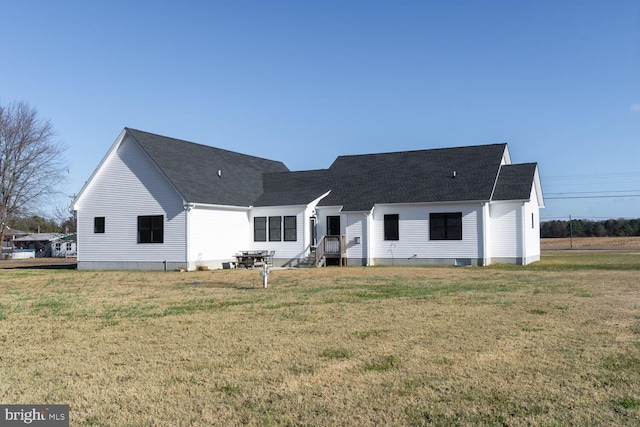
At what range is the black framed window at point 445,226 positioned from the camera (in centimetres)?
2772

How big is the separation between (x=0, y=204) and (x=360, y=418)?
4970cm

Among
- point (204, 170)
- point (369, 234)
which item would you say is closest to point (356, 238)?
point (369, 234)

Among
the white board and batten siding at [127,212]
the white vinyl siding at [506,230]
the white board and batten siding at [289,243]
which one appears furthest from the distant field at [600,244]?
the white board and batten siding at [127,212]

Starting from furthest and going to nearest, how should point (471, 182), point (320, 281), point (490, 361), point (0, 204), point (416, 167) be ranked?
point (0, 204) < point (416, 167) < point (471, 182) < point (320, 281) < point (490, 361)

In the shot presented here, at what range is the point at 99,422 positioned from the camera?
5.28m

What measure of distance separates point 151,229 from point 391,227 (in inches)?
452

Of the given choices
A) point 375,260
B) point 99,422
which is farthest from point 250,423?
point 375,260

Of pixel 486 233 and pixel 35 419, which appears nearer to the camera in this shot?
pixel 35 419

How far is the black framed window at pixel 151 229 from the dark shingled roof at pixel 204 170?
208 cm

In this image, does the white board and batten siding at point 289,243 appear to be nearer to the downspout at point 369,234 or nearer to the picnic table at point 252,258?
the picnic table at point 252,258

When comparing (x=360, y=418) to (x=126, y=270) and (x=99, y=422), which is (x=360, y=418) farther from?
(x=126, y=270)
